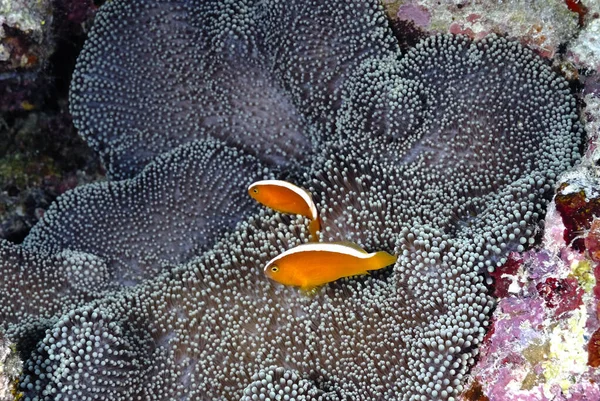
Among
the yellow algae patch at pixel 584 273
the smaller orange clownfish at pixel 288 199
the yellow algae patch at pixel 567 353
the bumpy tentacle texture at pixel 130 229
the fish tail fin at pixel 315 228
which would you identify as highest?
the yellow algae patch at pixel 584 273

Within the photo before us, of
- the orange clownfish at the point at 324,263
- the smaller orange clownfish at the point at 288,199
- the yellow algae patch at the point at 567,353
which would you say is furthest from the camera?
the smaller orange clownfish at the point at 288,199

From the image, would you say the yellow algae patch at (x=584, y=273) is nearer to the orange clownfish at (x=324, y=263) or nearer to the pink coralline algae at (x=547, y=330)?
the pink coralline algae at (x=547, y=330)

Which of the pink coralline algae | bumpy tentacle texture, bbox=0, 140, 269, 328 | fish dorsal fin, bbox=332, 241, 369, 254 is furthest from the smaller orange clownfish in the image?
the pink coralline algae

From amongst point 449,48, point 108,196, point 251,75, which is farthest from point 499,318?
point 108,196

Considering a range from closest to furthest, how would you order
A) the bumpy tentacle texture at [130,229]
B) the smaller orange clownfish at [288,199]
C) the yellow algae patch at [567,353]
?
1. the yellow algae patch at [567,353]
2. the smaller orange clownfish at [288,199]
3. the bumpy tentacle texture at [130,229]

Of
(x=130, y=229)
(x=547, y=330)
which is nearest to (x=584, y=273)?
(x=547, y=330)

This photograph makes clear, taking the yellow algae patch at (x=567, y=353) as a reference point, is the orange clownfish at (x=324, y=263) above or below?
below

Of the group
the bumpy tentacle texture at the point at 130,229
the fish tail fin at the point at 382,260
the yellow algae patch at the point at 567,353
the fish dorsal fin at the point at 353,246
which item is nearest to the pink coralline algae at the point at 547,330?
the yellow algae patch at the point at 567,353
